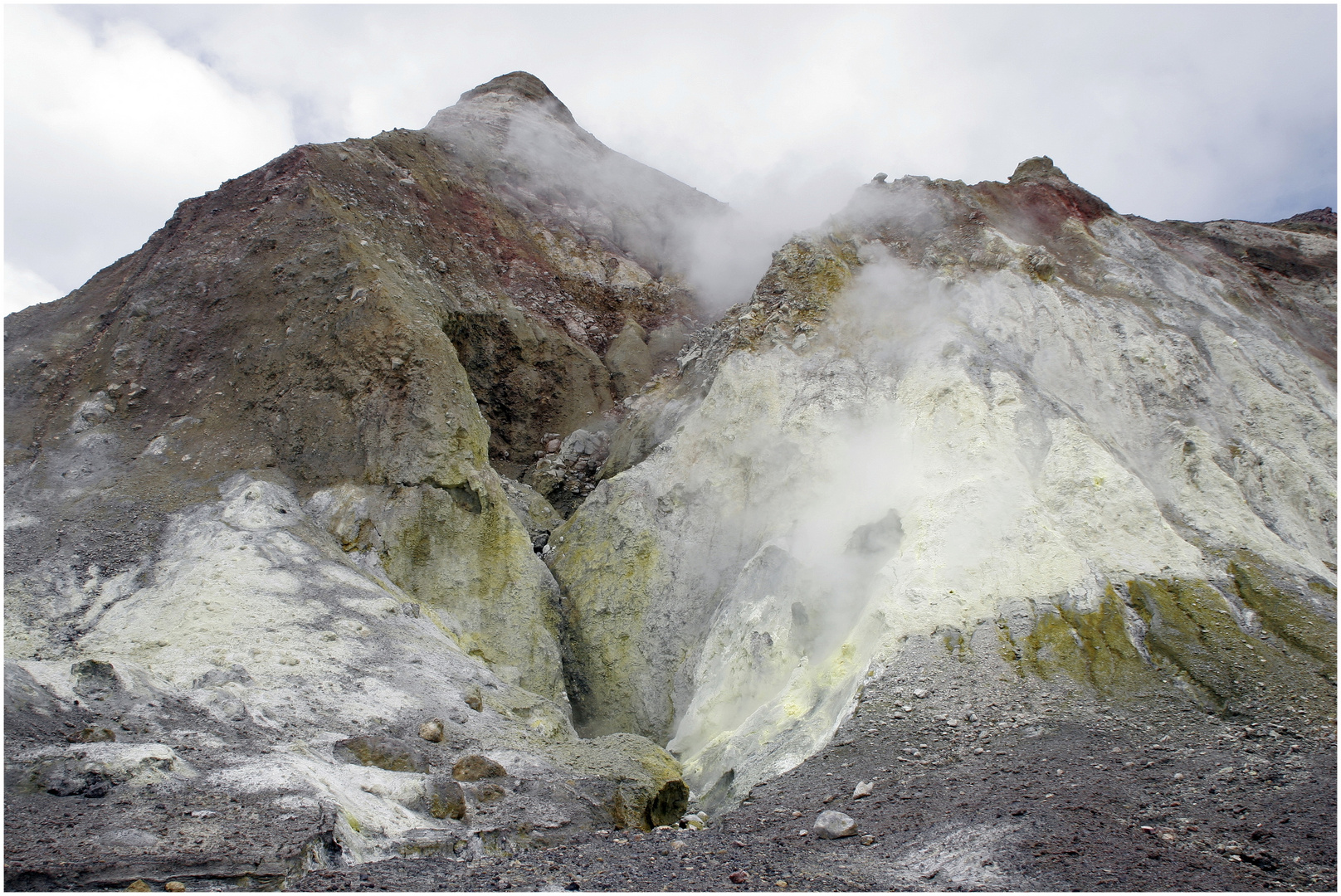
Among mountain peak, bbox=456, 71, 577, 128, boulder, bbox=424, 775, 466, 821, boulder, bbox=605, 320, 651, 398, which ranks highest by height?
mountain peak, bbox=456, 71, 577, 128

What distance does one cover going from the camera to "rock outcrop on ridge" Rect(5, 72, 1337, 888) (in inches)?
399

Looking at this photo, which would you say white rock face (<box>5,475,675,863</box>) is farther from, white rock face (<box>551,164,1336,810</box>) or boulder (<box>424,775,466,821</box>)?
white rock face (<box>551,164,1336,810</box>)

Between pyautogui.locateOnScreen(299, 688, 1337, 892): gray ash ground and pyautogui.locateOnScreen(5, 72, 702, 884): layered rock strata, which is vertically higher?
pyautogui.locateOnScreen(5, 72, 702, 884): layered rock strata

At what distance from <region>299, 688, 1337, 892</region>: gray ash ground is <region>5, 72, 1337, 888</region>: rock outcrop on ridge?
726 mm

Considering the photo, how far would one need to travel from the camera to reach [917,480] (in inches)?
631

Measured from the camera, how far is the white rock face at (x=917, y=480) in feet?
45.1

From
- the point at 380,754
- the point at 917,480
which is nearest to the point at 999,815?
the point at 380,754

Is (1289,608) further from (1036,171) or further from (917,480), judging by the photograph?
(1036,171)

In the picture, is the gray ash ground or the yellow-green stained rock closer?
the gray ash ground

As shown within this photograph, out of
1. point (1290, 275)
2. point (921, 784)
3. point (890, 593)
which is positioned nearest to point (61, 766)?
point (921, 784)

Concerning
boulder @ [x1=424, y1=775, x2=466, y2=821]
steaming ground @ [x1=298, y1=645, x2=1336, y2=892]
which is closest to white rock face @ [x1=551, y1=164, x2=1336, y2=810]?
steaming ground @ [x1=298, y1=645, x2=1336, y2=892]

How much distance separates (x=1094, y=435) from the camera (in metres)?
16.8

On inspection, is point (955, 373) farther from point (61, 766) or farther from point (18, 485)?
point (18, 485)

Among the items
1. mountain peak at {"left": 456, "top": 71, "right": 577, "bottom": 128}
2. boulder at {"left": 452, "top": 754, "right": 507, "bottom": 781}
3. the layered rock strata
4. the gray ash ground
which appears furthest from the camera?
mountain peak at {"left": 456, "top": 71, "right": 577, "bottom": 128}
